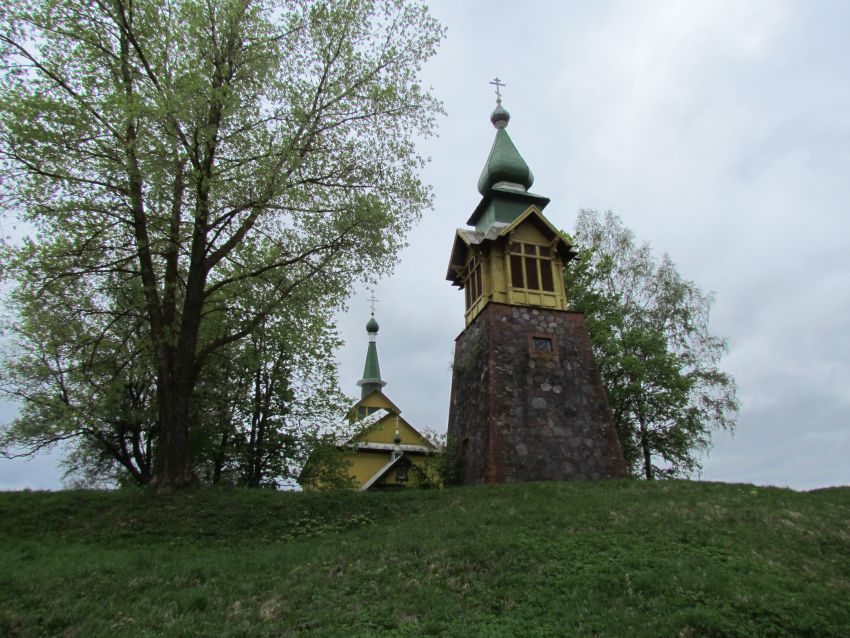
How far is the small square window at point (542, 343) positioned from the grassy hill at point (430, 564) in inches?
254

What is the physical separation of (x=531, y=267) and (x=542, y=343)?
10.2 ft

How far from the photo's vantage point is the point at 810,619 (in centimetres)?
644

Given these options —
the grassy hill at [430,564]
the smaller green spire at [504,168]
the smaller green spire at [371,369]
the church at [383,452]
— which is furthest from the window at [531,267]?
the smaller green spire at [371,369]

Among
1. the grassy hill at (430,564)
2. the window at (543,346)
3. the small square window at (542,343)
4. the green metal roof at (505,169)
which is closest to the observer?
the grassy hill at (430,564)

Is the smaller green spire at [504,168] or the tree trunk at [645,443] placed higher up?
the smaller green spire at [504,168]

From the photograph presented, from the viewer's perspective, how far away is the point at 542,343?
19.4 meters

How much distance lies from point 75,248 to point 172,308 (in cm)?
242

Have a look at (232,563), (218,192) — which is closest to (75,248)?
(218,192)

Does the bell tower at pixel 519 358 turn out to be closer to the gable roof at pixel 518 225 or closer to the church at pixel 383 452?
the gable roof at pixel 518 225

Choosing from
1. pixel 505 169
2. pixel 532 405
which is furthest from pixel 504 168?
pixel 532 405

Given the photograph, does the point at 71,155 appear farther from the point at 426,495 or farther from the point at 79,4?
the point at 426,495

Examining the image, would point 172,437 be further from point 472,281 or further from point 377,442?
point 377,442

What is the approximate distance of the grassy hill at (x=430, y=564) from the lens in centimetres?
657

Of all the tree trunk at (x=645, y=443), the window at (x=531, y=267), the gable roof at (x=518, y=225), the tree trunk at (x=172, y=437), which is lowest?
the tree trunk at (x=172, y=437)
